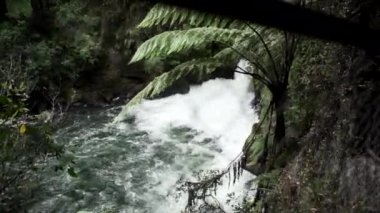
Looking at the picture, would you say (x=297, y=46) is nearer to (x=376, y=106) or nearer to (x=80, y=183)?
(x=376, y=106)

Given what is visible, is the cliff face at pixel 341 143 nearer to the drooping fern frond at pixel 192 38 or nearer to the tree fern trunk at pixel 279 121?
the tree fern trunk at pixel 279 121

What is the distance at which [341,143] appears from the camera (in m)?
2.77

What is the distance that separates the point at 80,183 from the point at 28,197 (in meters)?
1.34

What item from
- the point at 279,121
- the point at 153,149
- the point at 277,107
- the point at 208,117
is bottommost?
the point at 153,149

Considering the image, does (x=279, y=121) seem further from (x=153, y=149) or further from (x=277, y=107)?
(x=153, y=149)

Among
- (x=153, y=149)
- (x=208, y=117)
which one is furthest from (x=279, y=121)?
(x=208, y=117)

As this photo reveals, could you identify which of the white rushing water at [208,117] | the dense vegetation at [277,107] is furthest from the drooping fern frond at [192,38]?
the white rushing water at [208,117]

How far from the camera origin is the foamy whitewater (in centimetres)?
575

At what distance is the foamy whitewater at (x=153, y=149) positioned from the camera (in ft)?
18.9

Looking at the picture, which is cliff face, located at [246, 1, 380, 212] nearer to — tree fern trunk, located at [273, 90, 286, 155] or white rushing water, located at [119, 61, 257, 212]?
tree fern trunk, located at [273, 90, 286, 155]

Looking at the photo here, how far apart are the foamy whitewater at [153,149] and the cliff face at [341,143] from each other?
155 centimetres

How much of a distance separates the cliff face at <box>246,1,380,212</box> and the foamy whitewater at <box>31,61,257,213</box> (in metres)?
1.55

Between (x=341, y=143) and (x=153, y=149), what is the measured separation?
4739 millimetres

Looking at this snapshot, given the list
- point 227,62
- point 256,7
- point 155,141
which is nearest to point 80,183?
point 155,141
